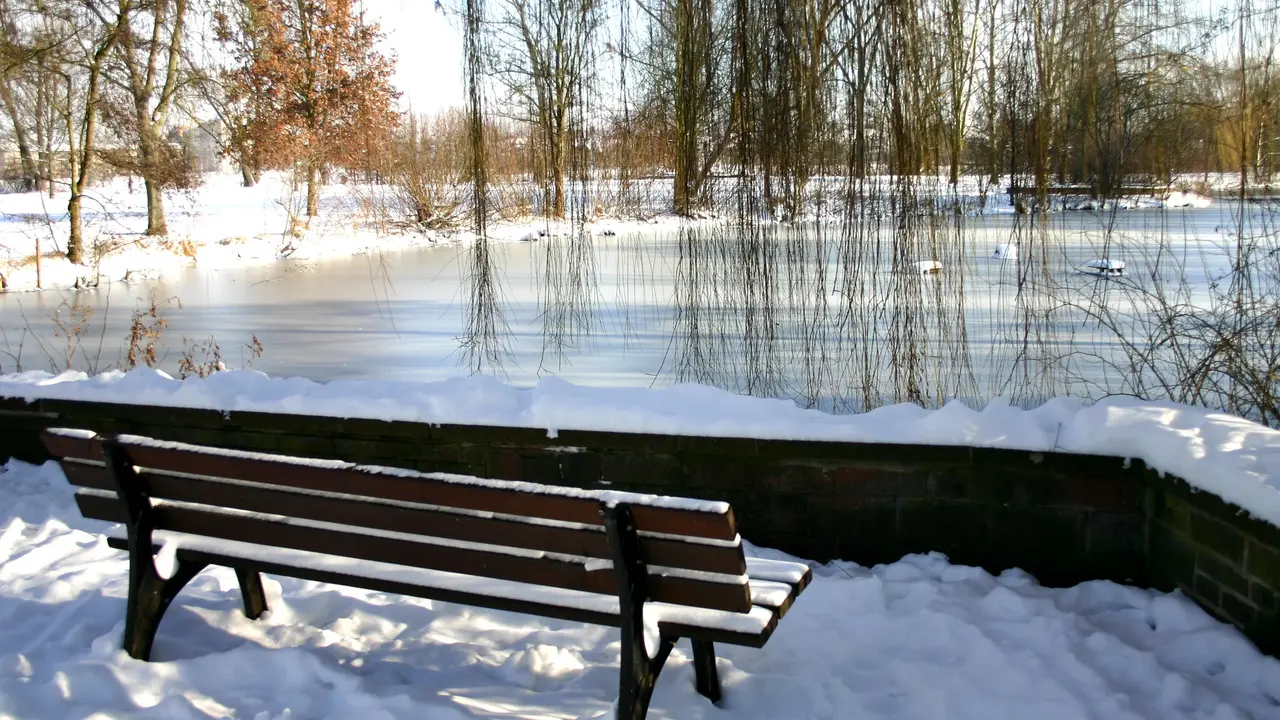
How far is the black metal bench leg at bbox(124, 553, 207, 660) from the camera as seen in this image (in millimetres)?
2828

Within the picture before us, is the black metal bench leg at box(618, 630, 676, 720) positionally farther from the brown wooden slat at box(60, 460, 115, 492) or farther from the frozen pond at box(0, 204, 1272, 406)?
the frozen pond at box(0, 204, 1272, 406)

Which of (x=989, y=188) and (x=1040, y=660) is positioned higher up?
(x=989, y=188)

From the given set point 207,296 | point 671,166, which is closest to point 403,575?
point 671,166

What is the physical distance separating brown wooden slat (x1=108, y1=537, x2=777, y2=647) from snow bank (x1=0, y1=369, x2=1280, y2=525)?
1.26m

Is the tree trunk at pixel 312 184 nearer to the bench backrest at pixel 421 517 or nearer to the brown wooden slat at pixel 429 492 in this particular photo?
the bench backrest at pixel 421 517

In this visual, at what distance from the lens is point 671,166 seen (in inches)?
190

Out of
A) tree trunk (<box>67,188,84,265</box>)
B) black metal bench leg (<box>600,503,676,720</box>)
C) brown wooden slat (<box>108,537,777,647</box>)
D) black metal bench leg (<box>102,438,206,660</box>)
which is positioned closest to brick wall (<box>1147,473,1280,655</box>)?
brown wooden slat (<box>108,537,777,647</box>)

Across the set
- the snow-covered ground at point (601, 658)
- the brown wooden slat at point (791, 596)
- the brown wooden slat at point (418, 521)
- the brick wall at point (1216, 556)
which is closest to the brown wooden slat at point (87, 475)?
the brown wooden slat at point (418, 521)

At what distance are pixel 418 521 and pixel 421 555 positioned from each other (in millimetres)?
124

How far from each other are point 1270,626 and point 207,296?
43.0 ft

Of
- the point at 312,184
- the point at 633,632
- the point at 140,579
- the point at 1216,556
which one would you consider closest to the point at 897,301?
the point at 1216,556

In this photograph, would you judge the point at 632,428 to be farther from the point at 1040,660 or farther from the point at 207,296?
the point at 207,296

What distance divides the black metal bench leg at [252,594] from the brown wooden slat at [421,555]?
0.82 feet

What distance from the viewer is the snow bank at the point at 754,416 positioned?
3012 mm
